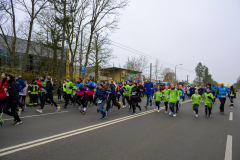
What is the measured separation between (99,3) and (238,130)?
20.5 meters

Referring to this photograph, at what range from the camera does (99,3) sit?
2214 centimetres

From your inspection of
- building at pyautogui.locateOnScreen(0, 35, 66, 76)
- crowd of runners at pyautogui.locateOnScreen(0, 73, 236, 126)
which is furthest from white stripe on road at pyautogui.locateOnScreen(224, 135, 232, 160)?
building at pyautogui.locateOnScreen(0, 35, 66, 76)

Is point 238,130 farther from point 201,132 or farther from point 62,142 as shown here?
point 62,142

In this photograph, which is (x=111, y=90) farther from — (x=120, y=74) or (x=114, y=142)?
(x=120, y=74)

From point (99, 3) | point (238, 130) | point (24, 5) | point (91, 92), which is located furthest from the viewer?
point (99, 3)

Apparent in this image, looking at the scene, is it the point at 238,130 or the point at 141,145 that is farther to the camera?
the point at 238,130

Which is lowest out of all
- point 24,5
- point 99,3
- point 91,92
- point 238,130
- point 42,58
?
point 238,130

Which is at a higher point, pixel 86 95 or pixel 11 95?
pixel 11 95

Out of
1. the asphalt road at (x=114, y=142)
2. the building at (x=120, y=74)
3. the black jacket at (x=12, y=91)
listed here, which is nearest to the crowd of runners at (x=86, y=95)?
the black jacket at (x=12, y=91)

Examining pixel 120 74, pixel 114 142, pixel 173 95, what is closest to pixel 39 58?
pixel 120 74

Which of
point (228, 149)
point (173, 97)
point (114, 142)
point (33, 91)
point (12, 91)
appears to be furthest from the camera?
point (33, 91)

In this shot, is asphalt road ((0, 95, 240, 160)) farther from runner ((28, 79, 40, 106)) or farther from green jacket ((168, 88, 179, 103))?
runner ((28, 79, 40, 106))

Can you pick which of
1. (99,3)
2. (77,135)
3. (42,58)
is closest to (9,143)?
(77,135)

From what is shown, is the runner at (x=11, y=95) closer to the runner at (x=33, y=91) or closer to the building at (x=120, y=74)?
the runner at (x=33, y=91)
